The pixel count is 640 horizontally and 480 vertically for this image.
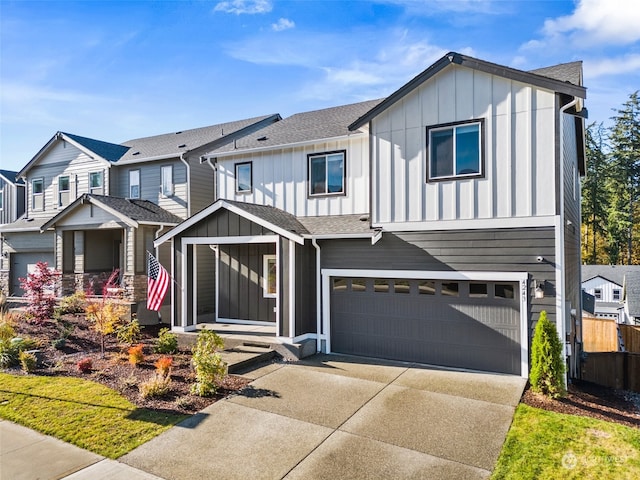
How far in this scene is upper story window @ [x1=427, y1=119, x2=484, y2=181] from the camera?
885cm

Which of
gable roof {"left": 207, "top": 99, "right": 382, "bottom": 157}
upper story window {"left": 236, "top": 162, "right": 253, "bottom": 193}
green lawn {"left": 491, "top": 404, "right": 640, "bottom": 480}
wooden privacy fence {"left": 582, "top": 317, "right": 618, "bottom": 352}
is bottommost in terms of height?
wooden privacy fence {"left": 582, "top": 317, "right": 618, "bottom": 352}

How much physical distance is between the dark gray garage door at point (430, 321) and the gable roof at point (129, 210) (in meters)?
8.30

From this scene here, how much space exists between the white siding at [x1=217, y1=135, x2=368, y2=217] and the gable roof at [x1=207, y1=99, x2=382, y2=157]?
0.25 metres

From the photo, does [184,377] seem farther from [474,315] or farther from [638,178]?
[638,178]

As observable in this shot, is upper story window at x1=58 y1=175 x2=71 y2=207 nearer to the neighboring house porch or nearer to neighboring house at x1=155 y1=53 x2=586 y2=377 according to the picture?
the neighboring house porch

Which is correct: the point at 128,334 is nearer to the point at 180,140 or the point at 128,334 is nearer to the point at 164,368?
the point at 164,368

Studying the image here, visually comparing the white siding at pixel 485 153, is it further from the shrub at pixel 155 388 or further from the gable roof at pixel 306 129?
the shrub at pixel 155 388

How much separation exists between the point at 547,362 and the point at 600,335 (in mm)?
12254

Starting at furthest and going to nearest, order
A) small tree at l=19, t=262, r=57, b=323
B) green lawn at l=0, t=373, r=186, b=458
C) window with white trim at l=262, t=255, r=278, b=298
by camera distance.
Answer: small tree at l=19, t=262, r=57, b=323 < window with white trim at l=262, t=255, r=278, b=298 < green lawn at l=0, t=373, r=186, b=458

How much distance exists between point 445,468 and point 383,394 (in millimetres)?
2508

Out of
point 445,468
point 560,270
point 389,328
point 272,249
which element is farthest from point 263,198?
point 445,468

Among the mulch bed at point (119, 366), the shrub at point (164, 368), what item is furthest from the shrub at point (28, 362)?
the shrub at point (164, 368)

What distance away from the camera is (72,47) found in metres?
11.0

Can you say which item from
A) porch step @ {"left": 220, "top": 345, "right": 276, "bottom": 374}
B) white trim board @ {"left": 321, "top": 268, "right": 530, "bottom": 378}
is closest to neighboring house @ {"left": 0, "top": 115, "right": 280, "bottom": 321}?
porch step @ {"left": 220, "top": 345, "right": 276, "bottom": 374}
